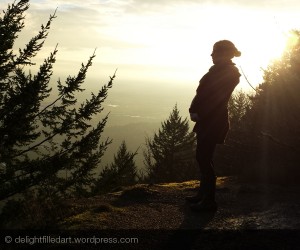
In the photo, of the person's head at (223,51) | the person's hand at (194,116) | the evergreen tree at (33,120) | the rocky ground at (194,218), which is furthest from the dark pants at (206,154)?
the evergreen tree at (33,120)

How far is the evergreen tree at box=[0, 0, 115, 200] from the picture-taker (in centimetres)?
978

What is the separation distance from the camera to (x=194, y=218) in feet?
18.0

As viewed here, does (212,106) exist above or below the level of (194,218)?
above

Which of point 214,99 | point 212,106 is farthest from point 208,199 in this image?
point 214,99

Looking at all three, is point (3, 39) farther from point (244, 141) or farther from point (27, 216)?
point (244, 141)

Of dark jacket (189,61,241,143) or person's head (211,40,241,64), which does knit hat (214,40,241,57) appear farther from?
dark jacket (189,61,241,143)

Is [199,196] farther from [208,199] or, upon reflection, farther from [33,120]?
[33,120]

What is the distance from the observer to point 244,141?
1047 cm

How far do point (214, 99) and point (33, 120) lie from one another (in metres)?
7.26

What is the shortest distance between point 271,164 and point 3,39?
7872mm

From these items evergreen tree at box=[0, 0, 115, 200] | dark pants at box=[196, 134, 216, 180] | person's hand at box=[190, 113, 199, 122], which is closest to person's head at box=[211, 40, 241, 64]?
person's hand at box=[190, 113, 199, 122]

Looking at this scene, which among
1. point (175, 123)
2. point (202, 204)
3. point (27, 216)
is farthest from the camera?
point (175, 123)

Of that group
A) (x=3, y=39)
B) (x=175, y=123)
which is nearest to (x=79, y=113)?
(x=3, y=39)

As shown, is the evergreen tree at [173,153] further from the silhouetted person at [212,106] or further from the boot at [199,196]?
the silhouetted person at [212,106]
